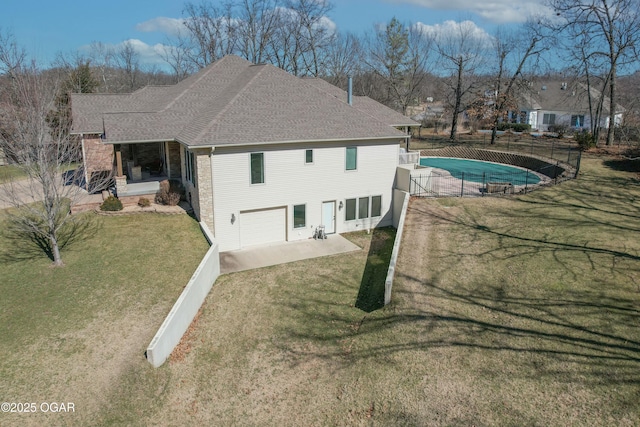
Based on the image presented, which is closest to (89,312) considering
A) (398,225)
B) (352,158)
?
(398,225)

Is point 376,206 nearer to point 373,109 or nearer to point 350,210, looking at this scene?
point 350,210

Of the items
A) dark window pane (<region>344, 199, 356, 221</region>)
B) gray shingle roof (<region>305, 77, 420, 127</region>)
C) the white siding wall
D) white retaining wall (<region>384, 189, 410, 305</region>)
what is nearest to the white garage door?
the white siding wall

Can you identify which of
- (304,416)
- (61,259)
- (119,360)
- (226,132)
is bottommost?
(304,416)

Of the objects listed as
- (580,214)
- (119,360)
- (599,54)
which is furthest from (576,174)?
(119,360)

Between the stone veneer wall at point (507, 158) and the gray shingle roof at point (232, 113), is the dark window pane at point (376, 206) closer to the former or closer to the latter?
the gray shingle roof at point (232, 113)

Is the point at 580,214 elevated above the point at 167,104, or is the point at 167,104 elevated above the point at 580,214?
the point at 167,104

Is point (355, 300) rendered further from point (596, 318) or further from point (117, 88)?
point (117, 88)
